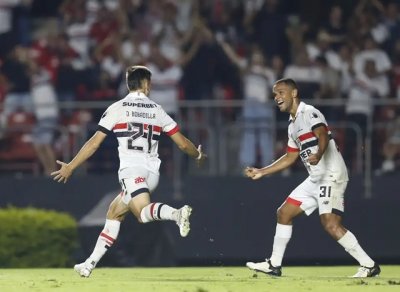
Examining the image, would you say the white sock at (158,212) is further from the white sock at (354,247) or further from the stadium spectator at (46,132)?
the stadium spectator at (46,132)

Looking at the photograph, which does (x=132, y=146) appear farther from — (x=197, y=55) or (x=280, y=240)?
(x=197, y=55)

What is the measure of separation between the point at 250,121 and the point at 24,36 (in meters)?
4.83

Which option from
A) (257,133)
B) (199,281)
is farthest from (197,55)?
(199,281)

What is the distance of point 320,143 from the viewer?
1335cm

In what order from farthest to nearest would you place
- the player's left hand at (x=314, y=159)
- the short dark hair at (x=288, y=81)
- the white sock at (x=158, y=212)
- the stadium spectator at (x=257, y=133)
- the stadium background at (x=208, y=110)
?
the stadium spectator at (x=257, y=133) → the stadium background at (x=208, y=110) → the short dark hair at (x=288, y=81) → the player's left hand at (x=314, y=159) → the white sock at (x=158, y=212)

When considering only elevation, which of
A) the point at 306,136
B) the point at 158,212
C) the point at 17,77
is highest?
the point at 17,77

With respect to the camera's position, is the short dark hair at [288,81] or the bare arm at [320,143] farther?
the short dark hair at [288,81]

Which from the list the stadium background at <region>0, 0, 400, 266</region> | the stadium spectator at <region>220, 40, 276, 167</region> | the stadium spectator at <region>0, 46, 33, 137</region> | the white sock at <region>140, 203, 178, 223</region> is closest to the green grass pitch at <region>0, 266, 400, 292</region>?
the white sock at <region>140, 203, 178, 223</region>

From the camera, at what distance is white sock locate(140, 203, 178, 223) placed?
12.8m

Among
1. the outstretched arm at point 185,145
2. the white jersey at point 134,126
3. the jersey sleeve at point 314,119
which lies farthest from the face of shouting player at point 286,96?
the white jersey at point 134,126

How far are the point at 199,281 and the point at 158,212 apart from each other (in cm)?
86

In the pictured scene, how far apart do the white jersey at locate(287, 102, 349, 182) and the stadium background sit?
4936mm

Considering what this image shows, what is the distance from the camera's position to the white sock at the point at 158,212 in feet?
42.0

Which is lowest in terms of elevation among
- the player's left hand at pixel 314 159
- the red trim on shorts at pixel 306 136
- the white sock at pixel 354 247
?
the white sock at pixel 354 247
